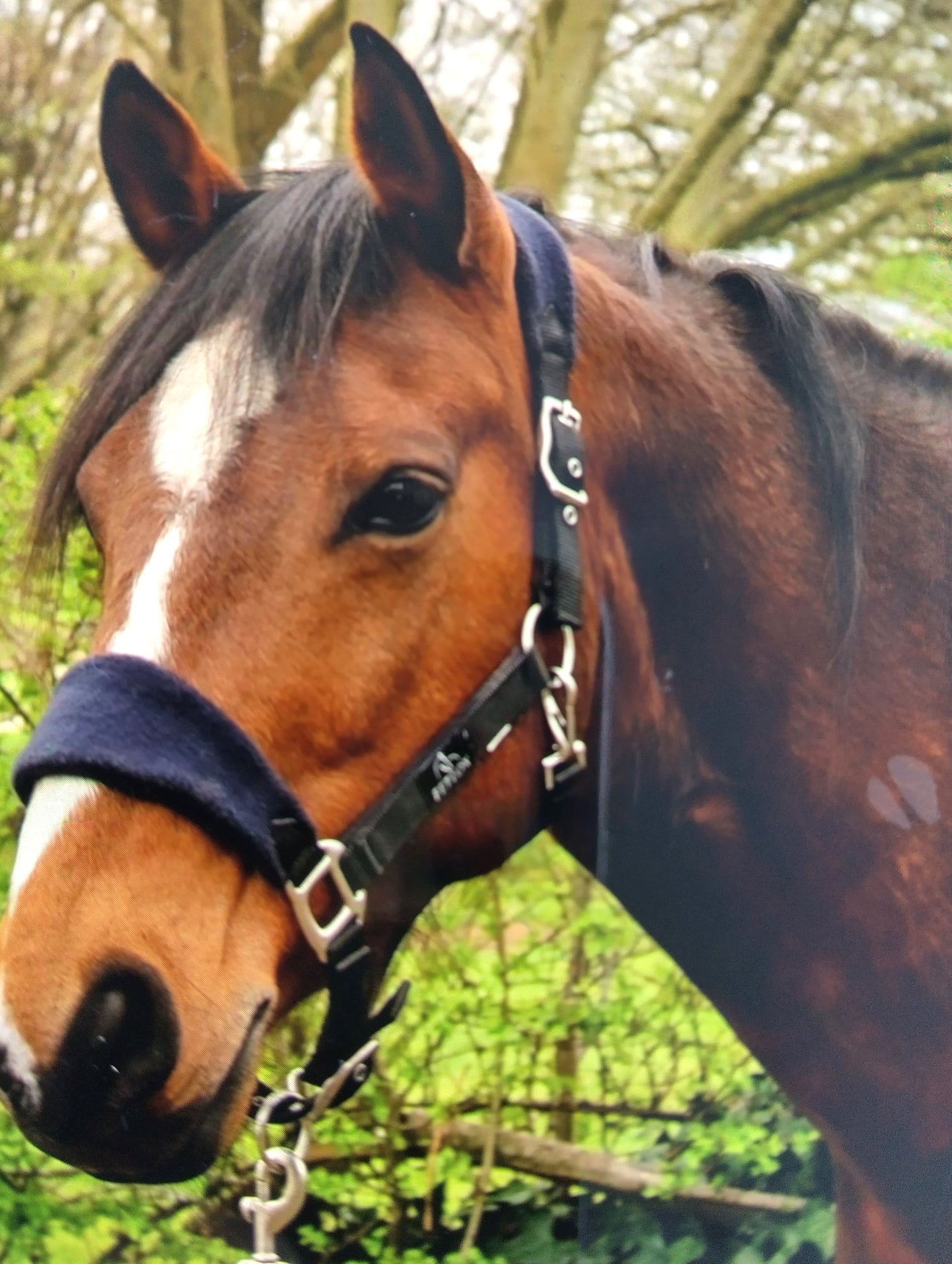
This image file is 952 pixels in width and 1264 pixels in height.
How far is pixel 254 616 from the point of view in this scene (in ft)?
2.37

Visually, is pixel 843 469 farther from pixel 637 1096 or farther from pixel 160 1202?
pixel 160 1202

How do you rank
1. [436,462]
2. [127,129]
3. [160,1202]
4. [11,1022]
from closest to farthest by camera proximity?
[11,1022] → [436,462] → [127,129] → [160,1202]

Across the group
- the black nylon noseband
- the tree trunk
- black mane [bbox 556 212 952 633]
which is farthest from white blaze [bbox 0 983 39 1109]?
the tree trunk

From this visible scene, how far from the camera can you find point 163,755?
677 millimetres

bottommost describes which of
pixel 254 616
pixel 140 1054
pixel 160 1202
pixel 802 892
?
pixel 160 1202

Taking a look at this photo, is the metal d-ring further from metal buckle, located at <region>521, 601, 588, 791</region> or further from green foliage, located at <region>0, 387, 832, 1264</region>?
green foliage, located at <region>0, 387, 832, 1264</region>

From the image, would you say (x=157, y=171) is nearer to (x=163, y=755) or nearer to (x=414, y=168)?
(x=414, y=168)

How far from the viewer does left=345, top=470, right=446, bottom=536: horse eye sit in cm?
76

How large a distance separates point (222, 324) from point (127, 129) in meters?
0.23

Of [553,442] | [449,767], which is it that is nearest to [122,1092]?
[449,767]

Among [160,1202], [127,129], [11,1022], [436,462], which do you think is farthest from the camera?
[160,1202]

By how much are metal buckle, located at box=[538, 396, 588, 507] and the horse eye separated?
0.09m

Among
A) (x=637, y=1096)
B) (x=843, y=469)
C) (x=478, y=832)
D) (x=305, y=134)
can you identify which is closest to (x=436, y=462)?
(x=478, y=832)

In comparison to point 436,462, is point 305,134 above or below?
above
